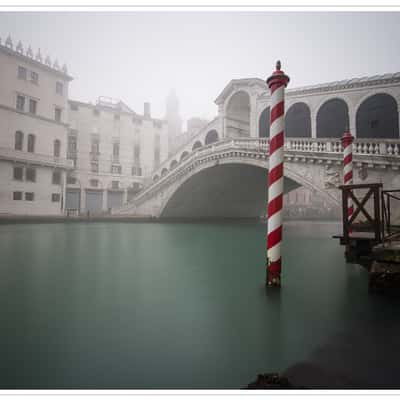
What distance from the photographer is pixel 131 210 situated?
43.9 feet

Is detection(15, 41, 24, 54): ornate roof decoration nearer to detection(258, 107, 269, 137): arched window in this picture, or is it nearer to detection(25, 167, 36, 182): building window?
detection(25, 167, 36, 182): building window

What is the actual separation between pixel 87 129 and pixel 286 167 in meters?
14.6

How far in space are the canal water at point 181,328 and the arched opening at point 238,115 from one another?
11292mm

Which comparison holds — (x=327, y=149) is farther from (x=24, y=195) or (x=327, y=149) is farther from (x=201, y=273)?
(x=24, y=195)

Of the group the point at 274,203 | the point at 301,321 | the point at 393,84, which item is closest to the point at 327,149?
the point at 393,84

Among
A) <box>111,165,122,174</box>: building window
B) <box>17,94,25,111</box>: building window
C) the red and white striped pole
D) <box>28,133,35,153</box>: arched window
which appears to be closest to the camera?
the red and white striped pole

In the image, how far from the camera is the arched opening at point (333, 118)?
9.18 meters

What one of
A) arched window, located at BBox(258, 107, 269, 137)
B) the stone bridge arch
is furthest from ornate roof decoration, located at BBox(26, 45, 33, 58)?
arched window, located at BBox(258, 107, 269, 137)

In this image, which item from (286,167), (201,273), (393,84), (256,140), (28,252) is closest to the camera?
(201,273)

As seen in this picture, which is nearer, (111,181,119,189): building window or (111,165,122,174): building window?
(111,181,119,189): building window

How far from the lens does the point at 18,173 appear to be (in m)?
12.5

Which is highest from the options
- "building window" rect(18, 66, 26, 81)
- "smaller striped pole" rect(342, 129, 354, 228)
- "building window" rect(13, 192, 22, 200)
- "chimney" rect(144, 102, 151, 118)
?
"chimney" rect(144, 102, 151, 118)

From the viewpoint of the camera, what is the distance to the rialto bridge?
20.6 feet

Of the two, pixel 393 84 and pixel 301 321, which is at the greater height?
pixel 393 84
